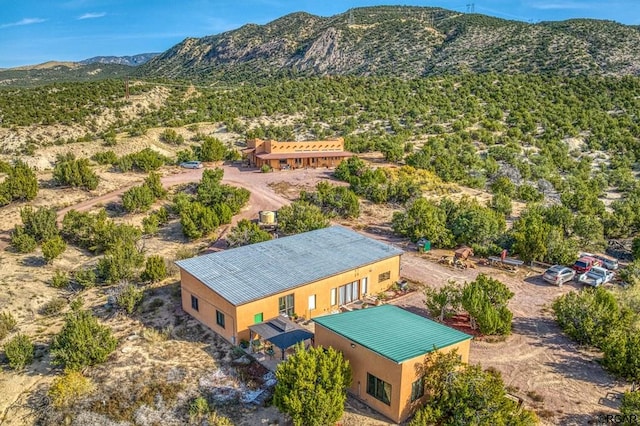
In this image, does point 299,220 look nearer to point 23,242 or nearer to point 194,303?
point 194,303

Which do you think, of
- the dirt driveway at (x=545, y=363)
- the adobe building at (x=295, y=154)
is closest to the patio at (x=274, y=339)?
the dirt driveway at (x=545, y=363)

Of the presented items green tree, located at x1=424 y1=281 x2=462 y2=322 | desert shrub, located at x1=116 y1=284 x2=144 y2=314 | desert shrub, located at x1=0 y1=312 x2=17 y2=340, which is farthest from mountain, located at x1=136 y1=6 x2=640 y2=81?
desert shrub, located at x1=0 y1=312 x2=17 y2=340

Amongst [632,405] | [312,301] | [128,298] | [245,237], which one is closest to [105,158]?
[245,237]

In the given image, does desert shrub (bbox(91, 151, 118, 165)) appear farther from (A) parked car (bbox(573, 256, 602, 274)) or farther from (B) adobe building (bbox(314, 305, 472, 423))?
(A) parked car (bbox(573, 256, 602, 274))

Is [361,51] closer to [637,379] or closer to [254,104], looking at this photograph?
[254,104]

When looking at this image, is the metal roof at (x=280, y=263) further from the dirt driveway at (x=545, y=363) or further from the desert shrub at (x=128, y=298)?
the dirt driveway at (x=545, y=363)

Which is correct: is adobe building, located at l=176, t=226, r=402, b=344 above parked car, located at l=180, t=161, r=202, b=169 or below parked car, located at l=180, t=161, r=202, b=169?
below
